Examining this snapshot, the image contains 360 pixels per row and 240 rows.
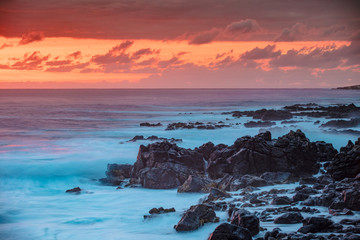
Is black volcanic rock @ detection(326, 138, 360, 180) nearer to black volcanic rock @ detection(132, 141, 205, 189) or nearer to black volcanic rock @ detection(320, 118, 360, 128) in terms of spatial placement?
black volcanic rock @ detection(132, 141, 205, 189)

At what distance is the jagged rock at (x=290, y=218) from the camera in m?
10.6

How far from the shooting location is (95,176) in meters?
23.9

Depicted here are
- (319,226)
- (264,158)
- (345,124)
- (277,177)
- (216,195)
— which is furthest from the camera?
(345,124)

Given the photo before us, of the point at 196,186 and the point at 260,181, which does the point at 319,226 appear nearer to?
the point at 260,181

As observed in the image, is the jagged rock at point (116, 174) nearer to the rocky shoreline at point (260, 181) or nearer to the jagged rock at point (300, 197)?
the rocky shoreline at point (260, 181)

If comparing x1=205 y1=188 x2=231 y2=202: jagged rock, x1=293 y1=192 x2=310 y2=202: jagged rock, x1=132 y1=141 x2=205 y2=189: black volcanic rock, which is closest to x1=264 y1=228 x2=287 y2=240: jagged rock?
x1=293 y1=192 x2=310 y2=202: jagged rock

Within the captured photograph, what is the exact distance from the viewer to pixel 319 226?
9.72 meters

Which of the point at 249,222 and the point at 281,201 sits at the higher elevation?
the point at 249,222

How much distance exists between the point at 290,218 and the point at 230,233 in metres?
2.21

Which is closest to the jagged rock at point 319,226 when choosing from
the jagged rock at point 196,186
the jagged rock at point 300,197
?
the jagged rock at point 300,197

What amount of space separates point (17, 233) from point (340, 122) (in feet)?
101

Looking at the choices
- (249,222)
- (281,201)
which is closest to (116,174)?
(281,201)

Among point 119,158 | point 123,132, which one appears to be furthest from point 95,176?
point 123,132

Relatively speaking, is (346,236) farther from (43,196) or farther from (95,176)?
(95,176)
